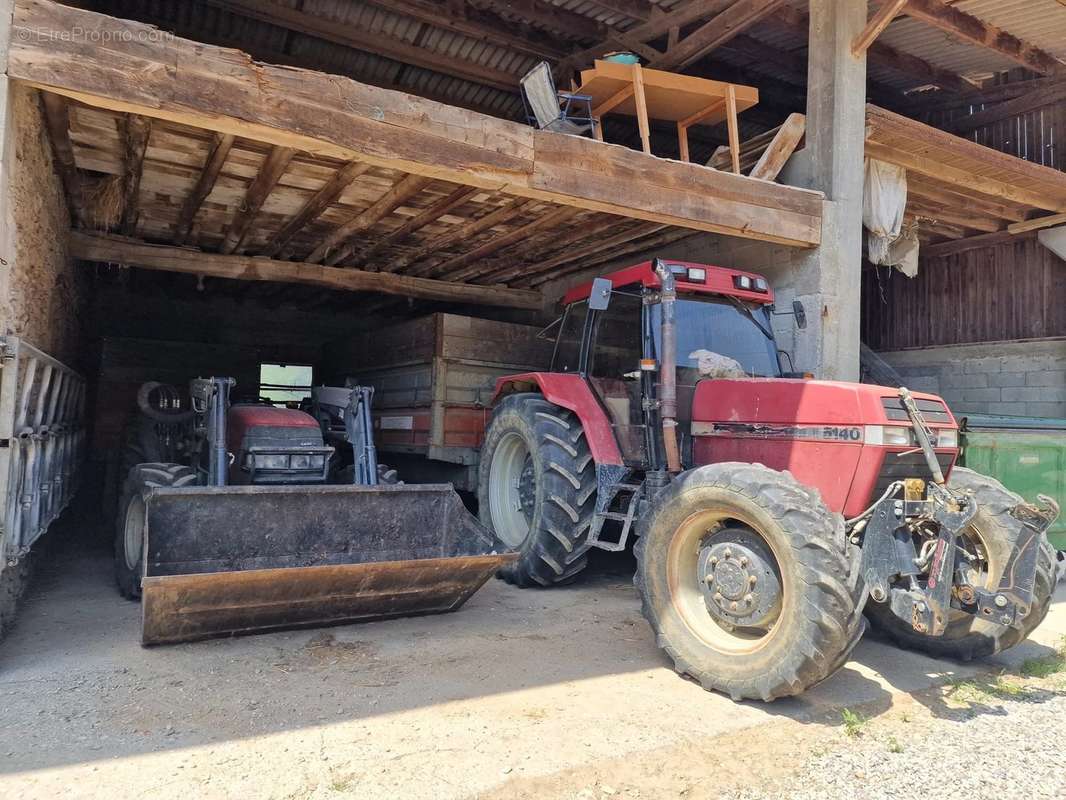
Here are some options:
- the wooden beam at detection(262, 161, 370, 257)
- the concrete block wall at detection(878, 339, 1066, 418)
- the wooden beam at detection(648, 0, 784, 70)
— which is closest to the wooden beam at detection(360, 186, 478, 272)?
the wooden beam at detection(262, 161, 370, 257)

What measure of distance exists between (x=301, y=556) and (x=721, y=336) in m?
3.13

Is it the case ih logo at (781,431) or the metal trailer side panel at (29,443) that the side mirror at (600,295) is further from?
the metal trailer side panel at (29,443)

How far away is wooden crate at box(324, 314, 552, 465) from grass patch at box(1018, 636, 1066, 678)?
4.68 m

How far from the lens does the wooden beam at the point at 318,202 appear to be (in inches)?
205

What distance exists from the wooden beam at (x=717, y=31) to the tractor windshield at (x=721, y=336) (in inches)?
132

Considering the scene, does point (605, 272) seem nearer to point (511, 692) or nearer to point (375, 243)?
point (375, 243)

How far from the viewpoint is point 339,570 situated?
4.03m

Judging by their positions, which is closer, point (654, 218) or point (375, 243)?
point (654, 218)

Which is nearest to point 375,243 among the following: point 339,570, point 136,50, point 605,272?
point 605,272

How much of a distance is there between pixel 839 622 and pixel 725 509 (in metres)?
0.77

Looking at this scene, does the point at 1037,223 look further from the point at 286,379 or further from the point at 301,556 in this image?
the point at 286,379

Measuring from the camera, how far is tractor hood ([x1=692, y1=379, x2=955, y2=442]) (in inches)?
154

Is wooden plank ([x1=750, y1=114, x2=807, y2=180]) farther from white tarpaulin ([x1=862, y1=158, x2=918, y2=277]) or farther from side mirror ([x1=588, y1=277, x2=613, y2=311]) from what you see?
side mirror ([x1=588, y1=277, x2=613, y2=311])

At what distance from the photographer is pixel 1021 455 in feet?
21.4
